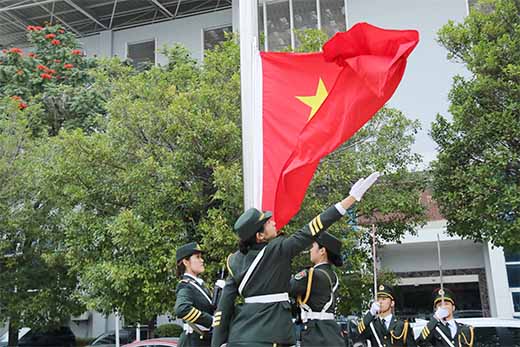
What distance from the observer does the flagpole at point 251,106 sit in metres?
5.17

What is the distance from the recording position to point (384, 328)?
688 centimetres

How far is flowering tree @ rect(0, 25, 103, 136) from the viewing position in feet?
51.4

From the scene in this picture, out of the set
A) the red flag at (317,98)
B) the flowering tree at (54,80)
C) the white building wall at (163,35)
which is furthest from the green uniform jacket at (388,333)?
the white building wall at (163,35)

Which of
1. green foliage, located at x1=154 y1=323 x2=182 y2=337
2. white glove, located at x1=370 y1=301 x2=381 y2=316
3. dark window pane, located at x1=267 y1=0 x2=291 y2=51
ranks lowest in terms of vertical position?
green foliage, located at x1=154 y1=323 x2=182 y2=337

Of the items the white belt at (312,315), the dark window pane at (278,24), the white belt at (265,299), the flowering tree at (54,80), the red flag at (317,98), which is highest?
the dark window pane at (278,24)

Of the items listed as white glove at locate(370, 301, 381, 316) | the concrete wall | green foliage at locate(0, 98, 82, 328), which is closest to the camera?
white glove at locate(370, 301, 381, 316)

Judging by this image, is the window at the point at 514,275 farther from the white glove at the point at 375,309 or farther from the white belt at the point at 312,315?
the white belt at the point at 312,315

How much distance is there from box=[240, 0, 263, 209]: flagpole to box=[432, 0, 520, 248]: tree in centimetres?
567

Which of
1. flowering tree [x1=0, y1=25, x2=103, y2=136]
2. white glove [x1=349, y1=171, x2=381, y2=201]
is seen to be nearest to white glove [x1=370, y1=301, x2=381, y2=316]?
white glove [x1=349, y1=171, x2=381, y2=201]

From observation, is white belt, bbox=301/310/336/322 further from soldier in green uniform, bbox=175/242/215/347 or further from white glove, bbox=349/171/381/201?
white glove, bbox=349/171/381/201

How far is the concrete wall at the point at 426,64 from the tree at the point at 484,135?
7.19 meters

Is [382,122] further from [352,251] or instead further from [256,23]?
[256,23]

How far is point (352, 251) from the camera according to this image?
1109 cm

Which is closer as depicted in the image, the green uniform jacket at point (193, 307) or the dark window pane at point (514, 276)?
the green uniform jacket at point (193, 307)
